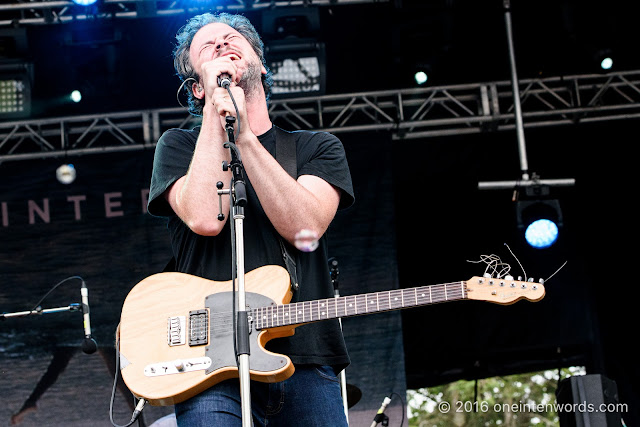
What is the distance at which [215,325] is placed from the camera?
2340 mm

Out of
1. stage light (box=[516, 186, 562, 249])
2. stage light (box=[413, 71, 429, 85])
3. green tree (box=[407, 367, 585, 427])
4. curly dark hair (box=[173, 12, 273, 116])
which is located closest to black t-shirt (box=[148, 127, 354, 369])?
curly dark hair (box=[173, 12, 273, 116])

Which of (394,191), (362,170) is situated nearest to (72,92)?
(362,170)

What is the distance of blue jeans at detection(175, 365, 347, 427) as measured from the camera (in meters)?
2.21

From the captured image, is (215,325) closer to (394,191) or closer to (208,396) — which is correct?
(208,396)

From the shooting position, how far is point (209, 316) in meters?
2.35

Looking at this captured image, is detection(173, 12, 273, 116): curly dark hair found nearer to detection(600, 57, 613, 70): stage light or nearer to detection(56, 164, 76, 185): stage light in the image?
detection(56, 164, 76, 185): stage light

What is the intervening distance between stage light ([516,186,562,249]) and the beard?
4.26 metres

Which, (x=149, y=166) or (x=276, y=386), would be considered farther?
(x=149, y=166)

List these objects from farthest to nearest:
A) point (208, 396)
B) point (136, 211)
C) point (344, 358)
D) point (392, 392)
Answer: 1. point (136, 211)
2. point (392, 392)
3. point (344, 358)
4. point (208, 396)

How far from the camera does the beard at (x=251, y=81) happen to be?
265 centimetres

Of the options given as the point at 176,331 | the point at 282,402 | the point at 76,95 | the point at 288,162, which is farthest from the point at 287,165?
the point at 76,95

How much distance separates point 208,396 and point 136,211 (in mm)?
5016

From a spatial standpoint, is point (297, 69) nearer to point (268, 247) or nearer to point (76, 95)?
point (76, 95)

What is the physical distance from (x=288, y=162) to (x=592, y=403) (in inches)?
112
